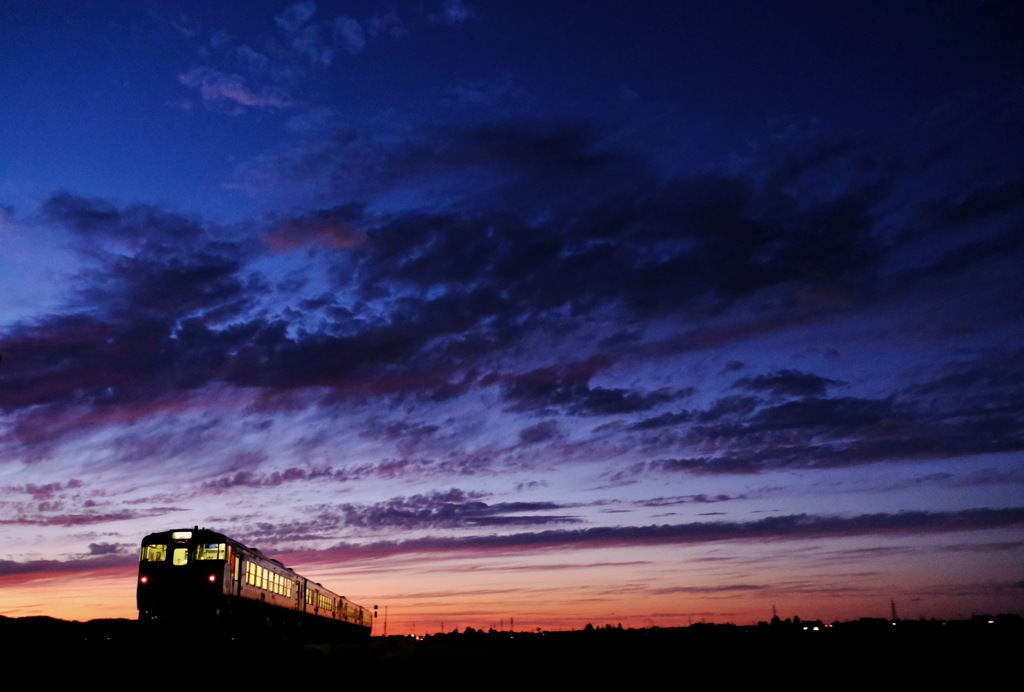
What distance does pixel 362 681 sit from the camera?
723 inches

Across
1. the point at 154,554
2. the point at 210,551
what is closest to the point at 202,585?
the point at 210,551

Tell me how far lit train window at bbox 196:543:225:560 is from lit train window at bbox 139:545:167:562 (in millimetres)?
1845

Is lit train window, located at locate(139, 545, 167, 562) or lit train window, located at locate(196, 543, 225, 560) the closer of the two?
lit train window, located at locate(196, 543, 225, 560)

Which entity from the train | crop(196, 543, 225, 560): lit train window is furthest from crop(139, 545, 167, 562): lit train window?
crop(196, 543, 225, 560): lit train window

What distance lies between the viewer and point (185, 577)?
104 feet

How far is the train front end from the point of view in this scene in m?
31.1

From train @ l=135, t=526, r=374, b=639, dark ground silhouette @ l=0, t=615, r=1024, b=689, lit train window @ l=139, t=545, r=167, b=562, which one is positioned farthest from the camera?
lit train window @ l=139, t=545, r=167, b=562

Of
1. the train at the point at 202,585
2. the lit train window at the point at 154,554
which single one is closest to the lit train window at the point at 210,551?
the train at the point at 202,585

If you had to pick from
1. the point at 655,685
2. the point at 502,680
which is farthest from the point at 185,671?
Answer: the point at 655,685

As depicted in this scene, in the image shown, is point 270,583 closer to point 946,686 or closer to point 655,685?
point 655,685

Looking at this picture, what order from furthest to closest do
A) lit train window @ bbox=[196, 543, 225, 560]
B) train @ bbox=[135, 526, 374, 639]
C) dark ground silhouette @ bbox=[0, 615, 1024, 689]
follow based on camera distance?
lit train window @ bbox=[196, 543, 225, 560], train @ bbox=[135, 526, 374, 639], dark ground silhouette @ bbox=[0, 615, 1024, 689]

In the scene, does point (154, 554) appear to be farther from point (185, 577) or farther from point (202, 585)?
point (202, 585)

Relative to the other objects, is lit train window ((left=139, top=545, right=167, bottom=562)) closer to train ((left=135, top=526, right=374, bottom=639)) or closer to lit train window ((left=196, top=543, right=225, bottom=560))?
train ((left=135, top=526, right=374, bottom=639))

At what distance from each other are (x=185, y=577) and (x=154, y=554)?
218cm
